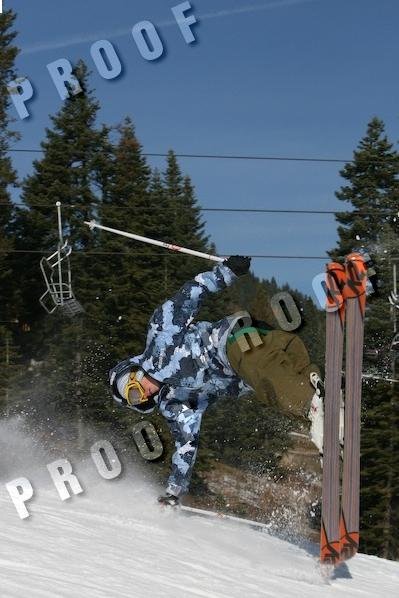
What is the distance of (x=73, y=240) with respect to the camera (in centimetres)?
2964

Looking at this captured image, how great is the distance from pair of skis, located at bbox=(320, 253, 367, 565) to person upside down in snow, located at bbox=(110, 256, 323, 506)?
1.34 feet

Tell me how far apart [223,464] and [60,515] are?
81.5ft

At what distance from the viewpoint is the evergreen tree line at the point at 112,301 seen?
87.5ft

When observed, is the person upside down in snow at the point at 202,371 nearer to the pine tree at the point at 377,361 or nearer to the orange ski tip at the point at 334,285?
the orange ski tip at the point at 334,285

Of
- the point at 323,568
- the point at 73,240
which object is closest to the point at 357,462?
the point at 323,568

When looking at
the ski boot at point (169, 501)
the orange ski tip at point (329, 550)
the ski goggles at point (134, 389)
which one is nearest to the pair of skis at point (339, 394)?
the orange ski tip at point (329, 550)

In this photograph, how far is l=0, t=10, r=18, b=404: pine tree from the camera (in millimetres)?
23500

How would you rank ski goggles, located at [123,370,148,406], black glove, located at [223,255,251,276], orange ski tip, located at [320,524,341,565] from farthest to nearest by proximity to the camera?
ski goggles, located at [123,370,148,406] < black glove, located at [223,255,251,276] < orange ski tip, located at [320,524,341,565]

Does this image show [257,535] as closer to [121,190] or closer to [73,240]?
A: [73,240]

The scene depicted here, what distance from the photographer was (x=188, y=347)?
7957 millimetres

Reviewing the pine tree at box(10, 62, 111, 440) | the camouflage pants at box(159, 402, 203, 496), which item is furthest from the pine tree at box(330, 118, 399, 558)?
the camouflage pants at box(159, 402, 203, 496)

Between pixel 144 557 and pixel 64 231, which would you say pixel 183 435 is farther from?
pixel 64 231

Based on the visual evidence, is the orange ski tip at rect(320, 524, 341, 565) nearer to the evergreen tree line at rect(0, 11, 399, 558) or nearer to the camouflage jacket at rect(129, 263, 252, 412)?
the camouflage jacket at rect(129, 263, 252, 412)

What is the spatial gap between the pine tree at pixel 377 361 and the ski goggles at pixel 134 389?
18.1 meters
